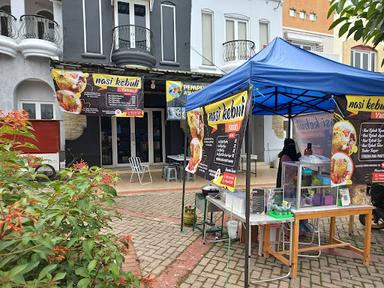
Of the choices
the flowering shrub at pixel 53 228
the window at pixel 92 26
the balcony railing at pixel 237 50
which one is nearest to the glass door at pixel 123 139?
the window at pixel 92 26

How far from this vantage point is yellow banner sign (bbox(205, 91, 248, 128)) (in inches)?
120

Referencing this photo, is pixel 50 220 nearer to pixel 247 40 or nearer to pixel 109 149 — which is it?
pixel 109 149

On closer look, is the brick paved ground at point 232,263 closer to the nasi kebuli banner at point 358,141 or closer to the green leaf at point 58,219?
the nasi kebuli banner at point 358,141

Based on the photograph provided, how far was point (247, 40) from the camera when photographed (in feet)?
41.5

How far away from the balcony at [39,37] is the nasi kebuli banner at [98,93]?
2414mm

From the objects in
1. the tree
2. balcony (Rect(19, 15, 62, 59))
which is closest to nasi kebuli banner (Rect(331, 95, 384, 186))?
the tree

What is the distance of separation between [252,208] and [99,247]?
2240mm

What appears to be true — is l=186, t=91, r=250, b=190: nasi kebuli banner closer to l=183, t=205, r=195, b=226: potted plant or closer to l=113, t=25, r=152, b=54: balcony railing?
l=183, t=205, r=195, b=226: potted plant

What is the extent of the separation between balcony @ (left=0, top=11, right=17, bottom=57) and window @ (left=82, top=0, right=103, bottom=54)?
2350 millimetres

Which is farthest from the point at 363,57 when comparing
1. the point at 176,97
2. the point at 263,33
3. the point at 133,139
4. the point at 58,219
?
the point at 58,219

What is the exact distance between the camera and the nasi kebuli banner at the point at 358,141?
331 centimetres

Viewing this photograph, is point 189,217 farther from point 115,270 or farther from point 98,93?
point 98,93

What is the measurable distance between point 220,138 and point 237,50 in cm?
1022

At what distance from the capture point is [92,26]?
35.1 ft
